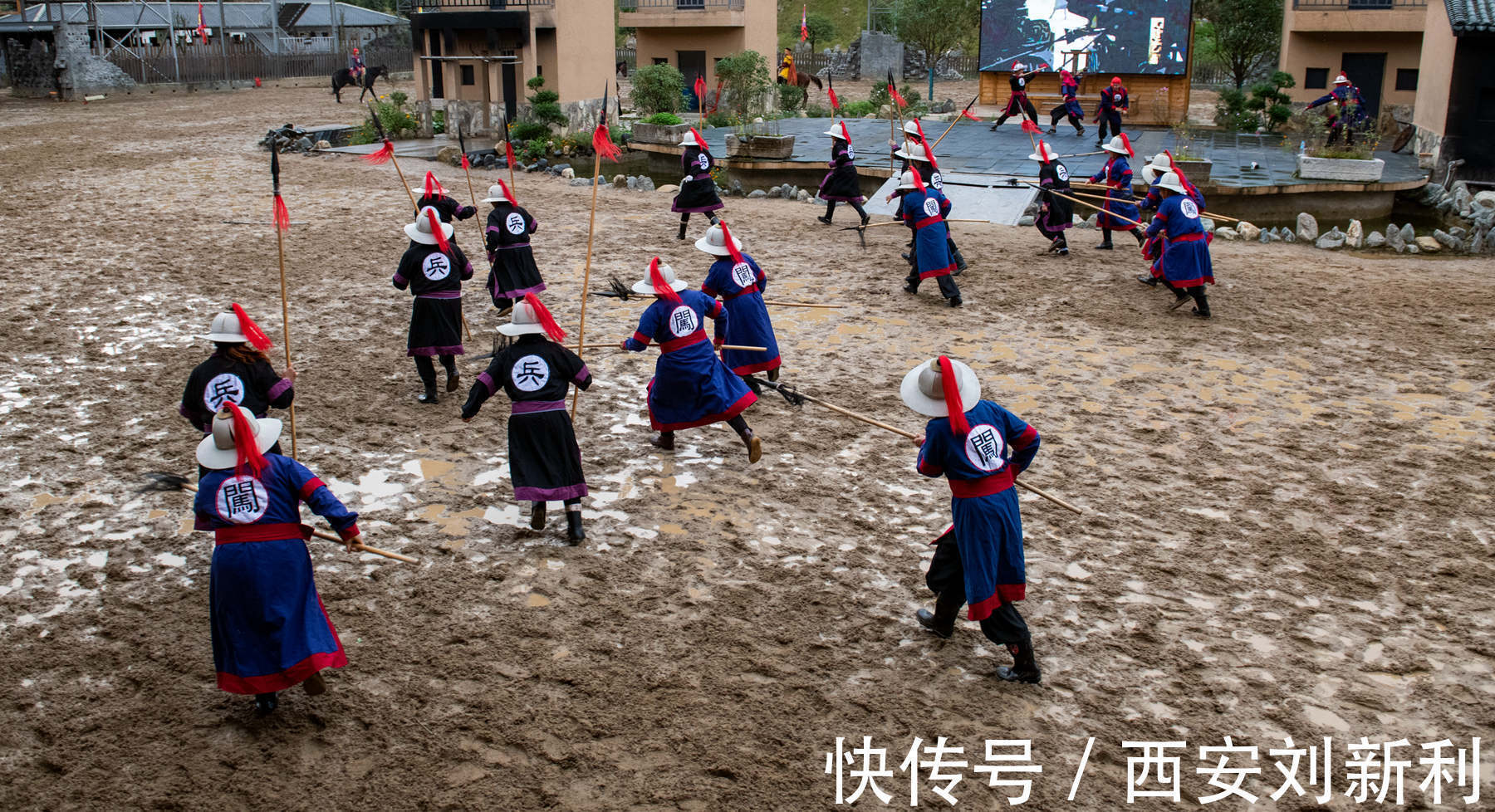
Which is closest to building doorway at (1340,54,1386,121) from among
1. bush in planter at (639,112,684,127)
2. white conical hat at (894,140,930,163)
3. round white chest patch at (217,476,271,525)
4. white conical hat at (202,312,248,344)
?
bush in planter at (639,112,684,127)

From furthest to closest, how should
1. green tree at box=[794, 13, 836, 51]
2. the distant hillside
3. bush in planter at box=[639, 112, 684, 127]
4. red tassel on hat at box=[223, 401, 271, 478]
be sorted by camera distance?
the distant hillside → green tree at box=[794, 13, 836, 51] → bush in planter at box=[639, 112, 684, 127] → red tassel on hat at box=[223, 401, 271, 478]

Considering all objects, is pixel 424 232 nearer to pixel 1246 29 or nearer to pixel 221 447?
pixel 221 447

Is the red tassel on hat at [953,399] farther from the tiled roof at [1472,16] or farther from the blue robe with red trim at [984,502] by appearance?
the tiled roof at [1472,16]

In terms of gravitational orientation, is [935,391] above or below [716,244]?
below

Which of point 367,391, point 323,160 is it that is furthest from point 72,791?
point 323,160

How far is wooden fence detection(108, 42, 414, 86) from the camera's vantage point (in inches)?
1316

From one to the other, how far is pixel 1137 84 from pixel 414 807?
954 inches

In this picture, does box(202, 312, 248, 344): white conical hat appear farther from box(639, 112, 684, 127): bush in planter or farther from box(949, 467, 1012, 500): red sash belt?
box(639, 112, 684, 127): bush in planter

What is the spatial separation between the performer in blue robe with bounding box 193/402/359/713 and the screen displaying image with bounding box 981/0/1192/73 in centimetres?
2367

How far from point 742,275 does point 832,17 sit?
4329cm

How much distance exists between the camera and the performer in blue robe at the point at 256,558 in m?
4.29

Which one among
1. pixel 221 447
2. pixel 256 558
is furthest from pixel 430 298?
pixel 256 558

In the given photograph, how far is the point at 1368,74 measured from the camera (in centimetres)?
2505

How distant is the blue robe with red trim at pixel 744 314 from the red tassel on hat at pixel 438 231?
1922 millimetres
